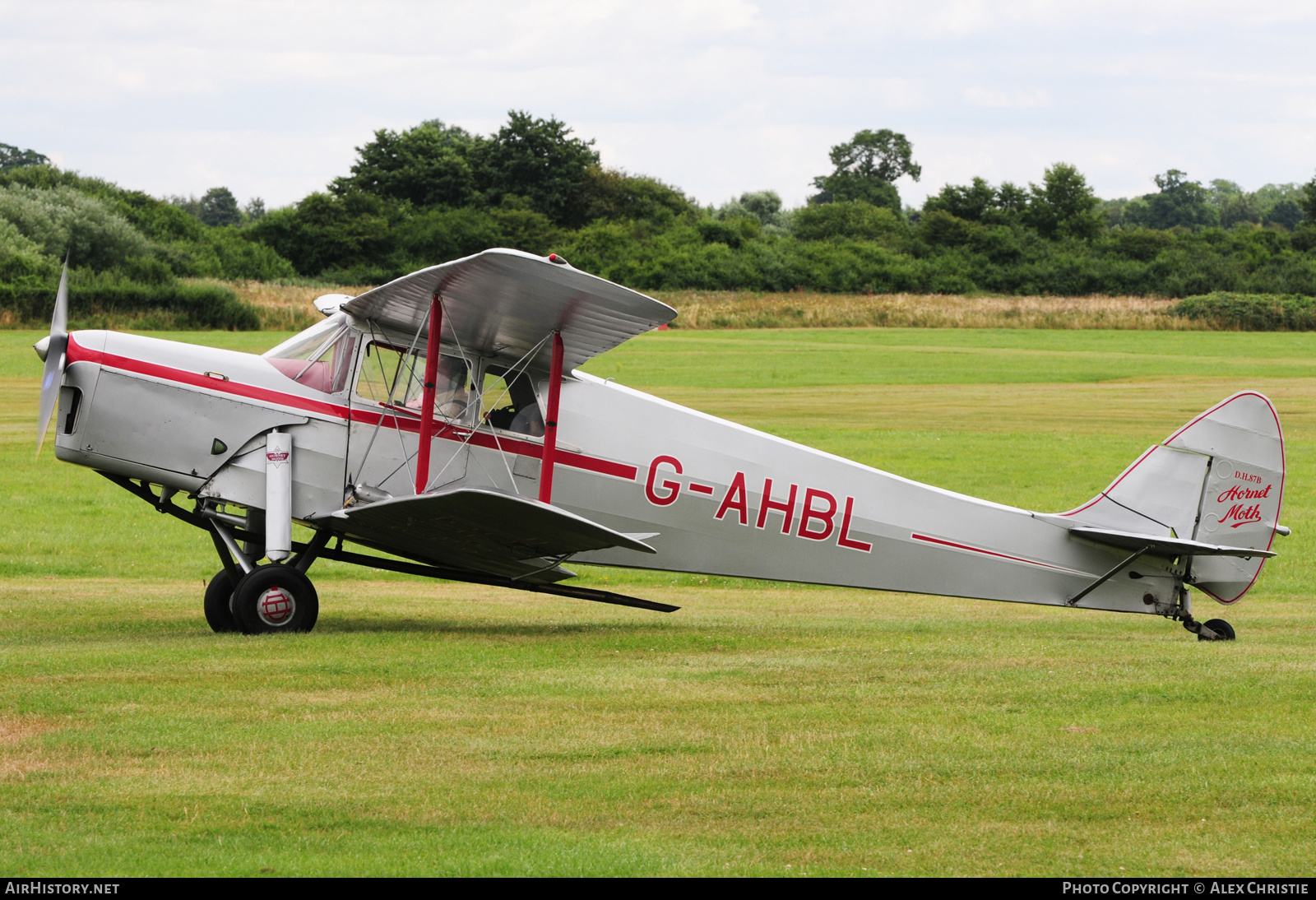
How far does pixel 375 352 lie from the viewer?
10.7 metres

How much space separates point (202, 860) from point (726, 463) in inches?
253

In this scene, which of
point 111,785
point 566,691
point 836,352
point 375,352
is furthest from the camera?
point 836,352

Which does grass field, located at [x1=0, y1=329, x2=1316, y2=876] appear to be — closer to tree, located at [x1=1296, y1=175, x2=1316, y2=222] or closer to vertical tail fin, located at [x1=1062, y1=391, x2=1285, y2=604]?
vertical tail fin, located at [x1=1062, y1=391, x2=1285, y2=604]

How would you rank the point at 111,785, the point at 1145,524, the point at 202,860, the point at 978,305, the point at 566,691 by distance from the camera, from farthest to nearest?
the point at 978,305, the point at 1145,524, the point at 566,691, the point at 111,785, the point at 202,860

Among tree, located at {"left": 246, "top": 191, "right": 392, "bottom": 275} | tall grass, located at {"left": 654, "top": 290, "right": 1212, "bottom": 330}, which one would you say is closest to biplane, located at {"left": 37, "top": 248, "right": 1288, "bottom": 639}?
→ tall grass, located at {"left": 654, "top": 290, "right": 1212, "bottom": 330}

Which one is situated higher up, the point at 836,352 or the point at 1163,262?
the point at 1163,262

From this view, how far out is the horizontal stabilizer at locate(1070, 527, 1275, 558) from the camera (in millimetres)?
10781

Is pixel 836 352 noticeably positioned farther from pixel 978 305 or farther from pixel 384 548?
pixel 384 548

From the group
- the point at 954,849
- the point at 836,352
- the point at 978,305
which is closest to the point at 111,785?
the point at 954,849

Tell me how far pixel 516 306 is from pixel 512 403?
3.81 ft

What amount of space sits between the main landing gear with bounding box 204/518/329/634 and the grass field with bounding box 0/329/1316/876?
0.30 meters

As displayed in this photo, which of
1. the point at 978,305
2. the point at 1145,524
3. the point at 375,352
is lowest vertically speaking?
the point at 1145,524

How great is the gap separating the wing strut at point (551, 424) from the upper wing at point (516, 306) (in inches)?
6.5

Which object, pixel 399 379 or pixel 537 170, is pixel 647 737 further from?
pixel 537 170
